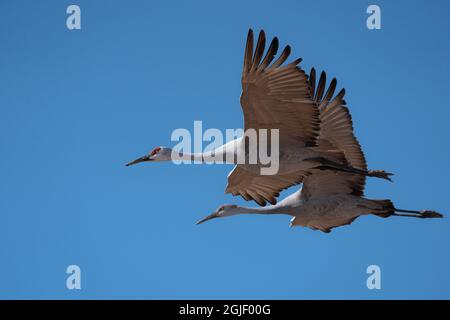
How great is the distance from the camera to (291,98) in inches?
596

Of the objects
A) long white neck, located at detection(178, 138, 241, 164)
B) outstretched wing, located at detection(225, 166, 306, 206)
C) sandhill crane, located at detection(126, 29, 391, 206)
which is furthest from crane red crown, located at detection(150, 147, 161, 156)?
outstretched wing, located at detection(225, 166, 306, 206)

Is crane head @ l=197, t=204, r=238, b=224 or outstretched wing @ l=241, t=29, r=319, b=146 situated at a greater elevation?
outstretched wing @ l=241, t=29, r=319, b=146

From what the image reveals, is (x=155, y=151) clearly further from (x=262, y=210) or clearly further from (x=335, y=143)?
(x=335, y=143)

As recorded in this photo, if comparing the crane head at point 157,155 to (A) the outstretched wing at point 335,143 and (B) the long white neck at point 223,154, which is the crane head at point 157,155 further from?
(A) the outstretched wing at point 335,143

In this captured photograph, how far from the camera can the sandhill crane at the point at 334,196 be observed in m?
16.9

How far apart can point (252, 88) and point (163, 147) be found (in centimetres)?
290

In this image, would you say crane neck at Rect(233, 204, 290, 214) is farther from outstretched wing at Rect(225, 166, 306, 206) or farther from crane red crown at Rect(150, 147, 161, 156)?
crane red crown at Rect(150, 147, 161, 156)

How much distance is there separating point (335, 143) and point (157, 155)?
3412 mm

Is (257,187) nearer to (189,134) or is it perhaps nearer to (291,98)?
(189,134)

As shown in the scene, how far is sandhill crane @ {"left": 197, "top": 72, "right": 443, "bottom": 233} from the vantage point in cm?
1694

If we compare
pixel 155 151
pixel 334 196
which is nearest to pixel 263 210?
pixel 334 196

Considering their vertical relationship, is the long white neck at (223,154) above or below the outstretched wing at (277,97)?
below

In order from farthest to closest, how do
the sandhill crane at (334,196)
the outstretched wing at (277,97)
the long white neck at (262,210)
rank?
the long white neck at (262,210) < the sandhill crane at (334,196) < the outstretched wing at (277,97)

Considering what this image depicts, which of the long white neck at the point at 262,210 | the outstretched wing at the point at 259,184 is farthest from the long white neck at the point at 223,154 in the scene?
the long white neck at the point at 262,210
